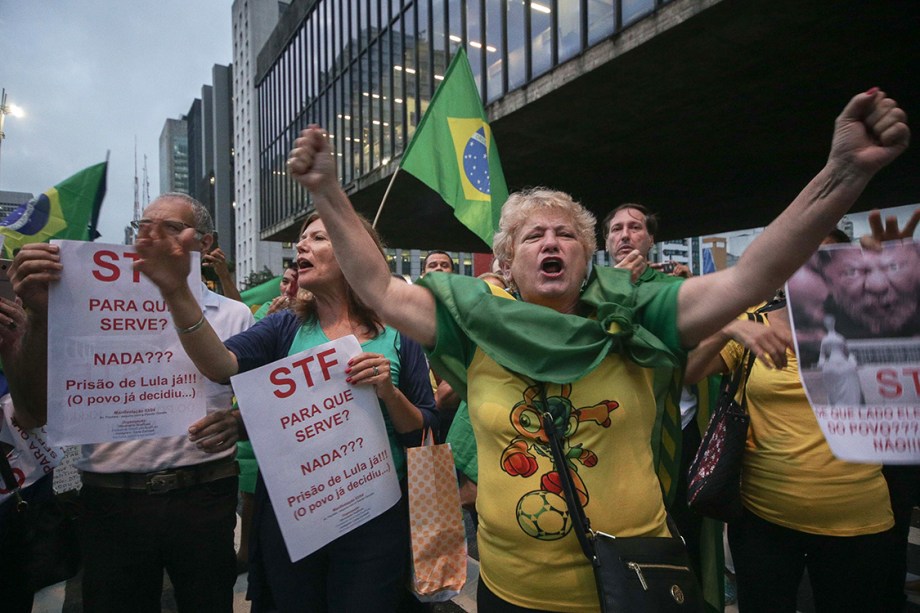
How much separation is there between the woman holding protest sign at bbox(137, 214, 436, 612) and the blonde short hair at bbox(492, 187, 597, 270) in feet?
1.58

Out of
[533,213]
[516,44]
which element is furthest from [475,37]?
[533,213]

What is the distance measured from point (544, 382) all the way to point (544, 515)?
1.21ft

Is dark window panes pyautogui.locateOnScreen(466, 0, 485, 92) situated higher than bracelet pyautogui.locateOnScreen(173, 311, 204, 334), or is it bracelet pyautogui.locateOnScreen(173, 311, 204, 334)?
dark window panes pyautogui.locateOnScreen(466, 0, 485, 92)

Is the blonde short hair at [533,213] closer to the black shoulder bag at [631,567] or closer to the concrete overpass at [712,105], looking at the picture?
the black shoulder bag at [631,567]

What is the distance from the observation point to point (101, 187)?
92.3 inches

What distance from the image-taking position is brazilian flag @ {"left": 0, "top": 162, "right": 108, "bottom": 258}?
2.23m

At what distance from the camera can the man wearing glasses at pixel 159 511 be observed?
191 cm

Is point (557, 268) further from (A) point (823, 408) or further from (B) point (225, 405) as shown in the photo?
(B) point (225, 405)

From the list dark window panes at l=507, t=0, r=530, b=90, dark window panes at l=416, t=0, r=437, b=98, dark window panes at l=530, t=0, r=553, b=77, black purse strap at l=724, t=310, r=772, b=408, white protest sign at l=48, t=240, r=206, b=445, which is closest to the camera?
white protest sign at l=48, t=240, r=206, b=445

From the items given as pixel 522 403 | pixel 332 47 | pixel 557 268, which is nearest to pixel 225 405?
pixel 522 403

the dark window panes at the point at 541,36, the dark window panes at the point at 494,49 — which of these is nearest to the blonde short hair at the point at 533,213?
the dark window panes at the point at 541,36

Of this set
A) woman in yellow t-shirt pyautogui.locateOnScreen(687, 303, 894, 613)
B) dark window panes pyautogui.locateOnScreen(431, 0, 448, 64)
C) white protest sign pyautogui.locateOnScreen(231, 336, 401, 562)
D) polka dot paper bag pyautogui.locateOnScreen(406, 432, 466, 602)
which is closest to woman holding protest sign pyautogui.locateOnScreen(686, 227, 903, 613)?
woman in yellow t-shirt pyautogui.locateOnScreen(687, 303, 894, 613)

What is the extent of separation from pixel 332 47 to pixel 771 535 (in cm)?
2930

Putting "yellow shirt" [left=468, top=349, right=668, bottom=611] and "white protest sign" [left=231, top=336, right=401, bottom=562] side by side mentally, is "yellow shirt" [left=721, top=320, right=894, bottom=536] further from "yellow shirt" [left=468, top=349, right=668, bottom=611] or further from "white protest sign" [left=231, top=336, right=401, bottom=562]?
"white protest sign" [left=231, top=336, right=401, bottom=562]
